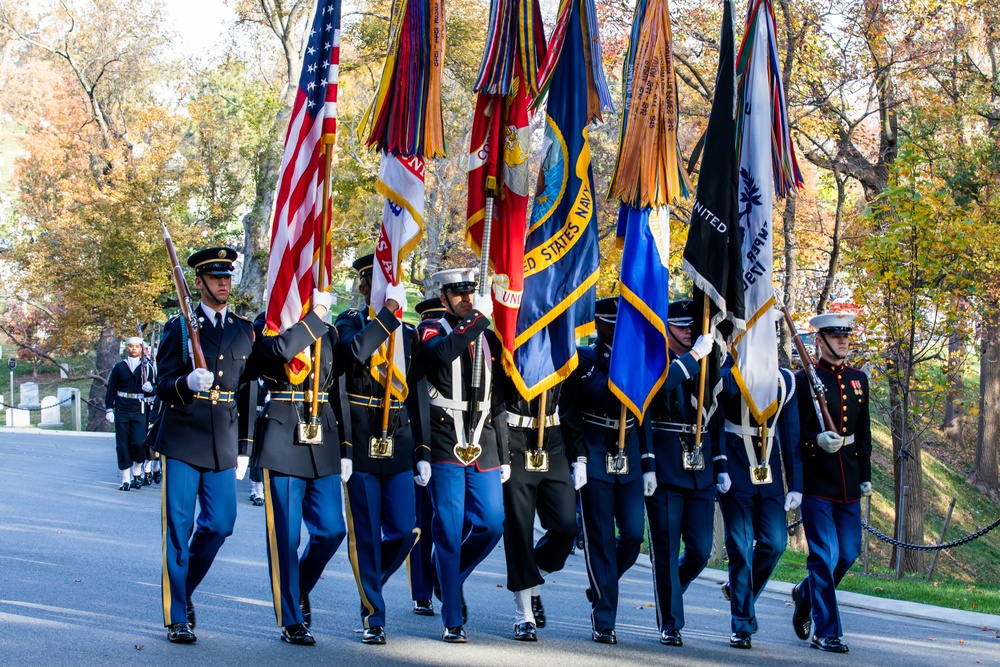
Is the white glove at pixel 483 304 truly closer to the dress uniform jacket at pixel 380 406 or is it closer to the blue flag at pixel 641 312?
the dress uniform jacket at pixel 380 406

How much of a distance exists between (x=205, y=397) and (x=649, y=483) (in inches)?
119

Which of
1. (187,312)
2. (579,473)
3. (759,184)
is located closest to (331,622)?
(579,473)

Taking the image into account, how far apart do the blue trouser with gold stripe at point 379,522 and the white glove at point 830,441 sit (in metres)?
2.89

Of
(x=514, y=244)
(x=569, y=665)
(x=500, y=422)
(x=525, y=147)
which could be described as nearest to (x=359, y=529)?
(x=500, y=422)

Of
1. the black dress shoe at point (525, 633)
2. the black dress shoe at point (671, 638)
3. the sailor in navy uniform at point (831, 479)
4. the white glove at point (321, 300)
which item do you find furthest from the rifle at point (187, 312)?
the sailor in navy uniform at point (831, 479)

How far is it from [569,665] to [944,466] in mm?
28480

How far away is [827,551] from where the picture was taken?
8.09 meters

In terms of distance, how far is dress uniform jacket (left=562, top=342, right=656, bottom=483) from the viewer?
8.12m

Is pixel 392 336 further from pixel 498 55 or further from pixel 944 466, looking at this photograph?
pixel 944 466

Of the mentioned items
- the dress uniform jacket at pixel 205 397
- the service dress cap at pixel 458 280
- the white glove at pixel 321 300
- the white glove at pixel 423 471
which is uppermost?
the service dress cap at pixel 458 280

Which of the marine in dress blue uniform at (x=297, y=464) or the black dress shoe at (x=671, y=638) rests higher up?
the marine in dress blue uniform at (x=297, y=464)

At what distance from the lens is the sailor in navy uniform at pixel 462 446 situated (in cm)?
776

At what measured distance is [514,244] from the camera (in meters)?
8.41

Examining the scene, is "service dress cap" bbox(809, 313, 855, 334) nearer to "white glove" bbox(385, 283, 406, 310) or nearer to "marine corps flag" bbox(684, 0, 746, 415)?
"marine corps flag" bbox(684, 0, 746, 415)
